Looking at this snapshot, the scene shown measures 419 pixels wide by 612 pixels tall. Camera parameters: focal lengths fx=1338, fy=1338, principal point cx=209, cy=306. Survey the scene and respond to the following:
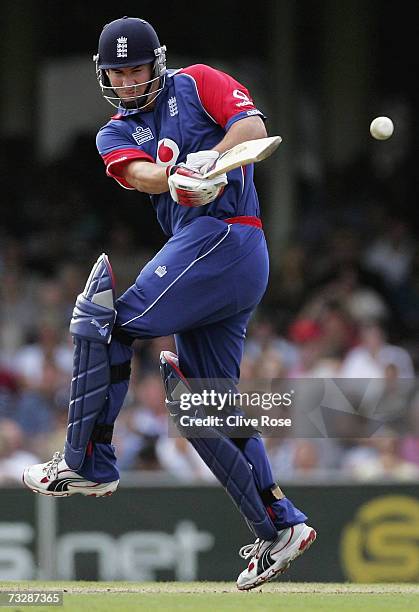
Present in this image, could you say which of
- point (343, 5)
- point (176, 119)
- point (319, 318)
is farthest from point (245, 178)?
point (343, 5)

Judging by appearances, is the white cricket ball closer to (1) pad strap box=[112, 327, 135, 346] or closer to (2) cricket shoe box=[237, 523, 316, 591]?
(1) pad strap box=[112, 327, 135, 346]

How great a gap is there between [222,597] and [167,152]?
1.87 meters

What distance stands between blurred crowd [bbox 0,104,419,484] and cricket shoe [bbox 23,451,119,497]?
330 cm

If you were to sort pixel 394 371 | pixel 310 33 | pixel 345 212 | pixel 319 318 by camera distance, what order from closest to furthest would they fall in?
pixel 394 371
pixel 319 318
pixel 345 212
pixel 310 33

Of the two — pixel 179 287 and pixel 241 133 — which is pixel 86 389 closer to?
pixel 179 287

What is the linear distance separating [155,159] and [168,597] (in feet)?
6.00

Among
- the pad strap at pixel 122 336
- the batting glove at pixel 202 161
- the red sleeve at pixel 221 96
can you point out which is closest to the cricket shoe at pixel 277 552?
the pad strap at pixel 122 336

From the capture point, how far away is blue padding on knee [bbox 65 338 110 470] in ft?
17.7

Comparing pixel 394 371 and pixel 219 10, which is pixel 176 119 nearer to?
pixel 394 371

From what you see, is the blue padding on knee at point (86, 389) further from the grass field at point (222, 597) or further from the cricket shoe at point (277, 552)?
the cricket shoe at point (277, 552)

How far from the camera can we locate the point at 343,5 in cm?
1374

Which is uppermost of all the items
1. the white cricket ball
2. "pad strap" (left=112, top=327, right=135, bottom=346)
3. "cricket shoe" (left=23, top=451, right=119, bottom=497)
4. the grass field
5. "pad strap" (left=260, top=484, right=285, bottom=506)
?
the white cricket ball

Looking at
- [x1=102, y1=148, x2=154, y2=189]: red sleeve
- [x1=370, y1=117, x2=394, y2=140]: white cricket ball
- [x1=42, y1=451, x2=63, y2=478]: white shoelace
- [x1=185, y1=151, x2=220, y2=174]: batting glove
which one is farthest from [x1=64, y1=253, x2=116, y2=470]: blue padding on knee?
[x1=370, y1=117, x2=394, y2=140]: white cricket ball

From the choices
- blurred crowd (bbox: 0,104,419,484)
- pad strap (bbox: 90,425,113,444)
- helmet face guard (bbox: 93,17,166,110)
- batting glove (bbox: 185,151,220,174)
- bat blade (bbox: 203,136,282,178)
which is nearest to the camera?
bat blade (bbox: 203,136,282,178)
